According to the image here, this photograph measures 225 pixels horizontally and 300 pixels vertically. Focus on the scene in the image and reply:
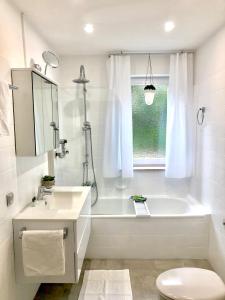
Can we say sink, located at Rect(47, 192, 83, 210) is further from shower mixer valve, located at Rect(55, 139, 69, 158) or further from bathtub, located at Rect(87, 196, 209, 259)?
shower mixer valve, located at Rect(55, 139, 69, 158)

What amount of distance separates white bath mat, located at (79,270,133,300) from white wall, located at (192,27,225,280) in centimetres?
97

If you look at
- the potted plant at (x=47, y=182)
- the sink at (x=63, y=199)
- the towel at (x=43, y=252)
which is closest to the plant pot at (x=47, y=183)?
the potted plant at (x=47, y=182)

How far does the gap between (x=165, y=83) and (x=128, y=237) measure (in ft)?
7.08

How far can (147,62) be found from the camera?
336 centimetres

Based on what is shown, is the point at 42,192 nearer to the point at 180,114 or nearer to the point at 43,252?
the point at 43,252

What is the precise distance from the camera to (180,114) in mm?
3287

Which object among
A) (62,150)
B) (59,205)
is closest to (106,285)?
(59,205)

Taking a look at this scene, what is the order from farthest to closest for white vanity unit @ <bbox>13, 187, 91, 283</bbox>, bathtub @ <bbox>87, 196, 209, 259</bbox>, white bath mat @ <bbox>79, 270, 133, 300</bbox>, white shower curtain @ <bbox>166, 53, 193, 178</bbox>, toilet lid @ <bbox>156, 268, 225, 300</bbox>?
white shower curtain @ <bbox>166, 53, 193, 178</bbox> → bathtub @ <bbox>87, 196, 209, 259</bbox> → white bath mat @ <bbox>79, 270, 133, 300</bbox> → white vanity unit @ <bbox>13, 187, 91, 283</bbox> → toilet lid @ <bbox>156, 268, 225, 300</bbox>

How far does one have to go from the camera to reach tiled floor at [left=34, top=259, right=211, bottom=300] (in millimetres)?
2264

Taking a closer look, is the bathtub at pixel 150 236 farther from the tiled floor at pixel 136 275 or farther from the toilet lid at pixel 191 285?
the toilet lid at pixel 191 285

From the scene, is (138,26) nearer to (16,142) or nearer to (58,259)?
(16,142)

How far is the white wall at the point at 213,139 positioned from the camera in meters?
2.45

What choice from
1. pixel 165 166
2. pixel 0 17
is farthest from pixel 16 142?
pixel 165 166

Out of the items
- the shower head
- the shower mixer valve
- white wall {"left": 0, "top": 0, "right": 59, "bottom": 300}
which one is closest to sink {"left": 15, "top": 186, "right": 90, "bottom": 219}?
white wall {"left": 0, "top": 0, "right": 59, "bottom": 300}
